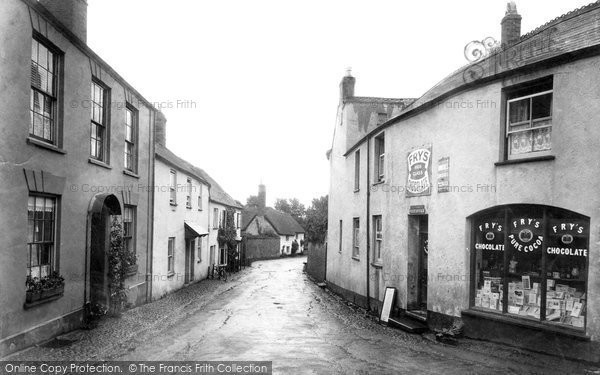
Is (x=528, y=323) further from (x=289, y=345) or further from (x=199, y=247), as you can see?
(x=199, y=247)

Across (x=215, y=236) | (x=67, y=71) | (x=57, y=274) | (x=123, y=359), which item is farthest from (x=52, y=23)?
(x=215, y=236)

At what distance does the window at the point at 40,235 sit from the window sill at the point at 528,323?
9.19 meters

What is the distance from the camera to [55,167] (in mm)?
9266

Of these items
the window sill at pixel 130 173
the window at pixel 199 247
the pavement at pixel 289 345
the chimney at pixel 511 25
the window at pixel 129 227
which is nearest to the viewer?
the pavement at pixel 289 345

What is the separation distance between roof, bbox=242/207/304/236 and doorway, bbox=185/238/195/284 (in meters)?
33.5

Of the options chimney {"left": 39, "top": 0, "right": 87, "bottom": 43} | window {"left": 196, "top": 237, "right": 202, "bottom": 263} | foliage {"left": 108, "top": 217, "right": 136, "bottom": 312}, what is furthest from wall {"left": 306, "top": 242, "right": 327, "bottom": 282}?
chimney {"left": 39, "top": 0, "right": 87, "bottom": 43}

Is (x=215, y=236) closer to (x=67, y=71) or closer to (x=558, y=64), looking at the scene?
(x=67, y=71)

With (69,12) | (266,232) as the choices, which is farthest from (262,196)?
(69,12)

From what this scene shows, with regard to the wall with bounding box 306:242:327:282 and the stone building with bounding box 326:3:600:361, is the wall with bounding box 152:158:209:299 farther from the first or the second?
the stone building with bounding box 326:3:600:361

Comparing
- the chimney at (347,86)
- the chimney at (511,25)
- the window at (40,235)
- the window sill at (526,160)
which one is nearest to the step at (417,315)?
the window sill at (526,160)

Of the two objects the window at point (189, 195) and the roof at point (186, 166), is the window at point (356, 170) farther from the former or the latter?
the window at point (189, 195)

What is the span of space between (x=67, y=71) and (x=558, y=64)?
33.4 ft

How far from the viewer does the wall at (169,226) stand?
56.4 feet

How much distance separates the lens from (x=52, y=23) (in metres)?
8.99
